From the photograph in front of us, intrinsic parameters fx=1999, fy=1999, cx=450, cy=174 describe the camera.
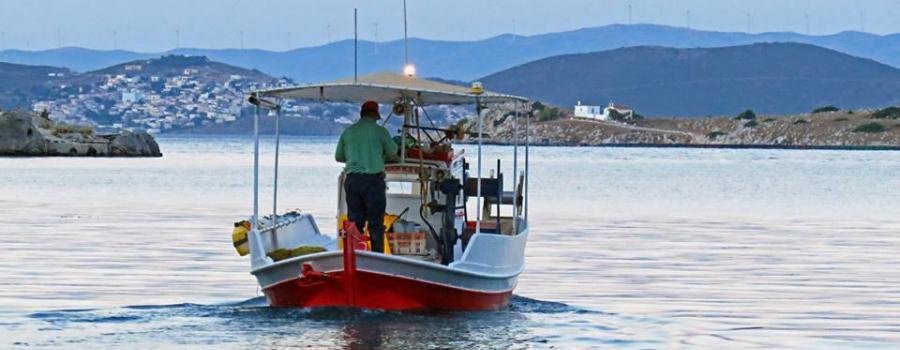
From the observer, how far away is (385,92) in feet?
81.4

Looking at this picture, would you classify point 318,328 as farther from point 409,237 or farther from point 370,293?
point 409,237

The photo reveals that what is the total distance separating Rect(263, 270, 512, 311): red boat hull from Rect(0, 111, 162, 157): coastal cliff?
8474 centimetres

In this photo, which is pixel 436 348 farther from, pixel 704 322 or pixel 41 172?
pixel 41 172

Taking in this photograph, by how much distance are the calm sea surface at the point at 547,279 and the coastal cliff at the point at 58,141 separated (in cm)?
4483

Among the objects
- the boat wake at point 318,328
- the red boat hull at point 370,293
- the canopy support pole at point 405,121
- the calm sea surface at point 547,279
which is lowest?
the calm sea surface at point 547,279

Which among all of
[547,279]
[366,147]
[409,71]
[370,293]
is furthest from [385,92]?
[547,279]

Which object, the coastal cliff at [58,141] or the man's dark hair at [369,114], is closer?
Answer: the man's dark hair at [369,114]

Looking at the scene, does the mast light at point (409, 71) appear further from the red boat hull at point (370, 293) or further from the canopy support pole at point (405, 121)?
the red boat hull at point (370, 293)

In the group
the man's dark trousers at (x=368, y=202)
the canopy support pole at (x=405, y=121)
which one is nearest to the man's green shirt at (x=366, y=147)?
the man's dark trousers at (x=368, y=202)

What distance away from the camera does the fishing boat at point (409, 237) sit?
2242 cm

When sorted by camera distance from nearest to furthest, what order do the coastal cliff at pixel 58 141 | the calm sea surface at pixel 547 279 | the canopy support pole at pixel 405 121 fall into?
1. the calm sea surface at pixel 547 279
2. the canopy support pole at pixel 405 121
3. the coastal cliff at pixel 58 141

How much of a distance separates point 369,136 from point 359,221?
1001 mm

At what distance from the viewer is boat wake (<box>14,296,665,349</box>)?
21.4 m

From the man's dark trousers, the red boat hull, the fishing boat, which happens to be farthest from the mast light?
the red boat hull
